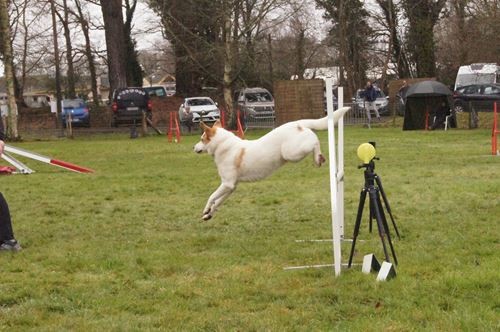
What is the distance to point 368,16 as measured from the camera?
48188 millimetres

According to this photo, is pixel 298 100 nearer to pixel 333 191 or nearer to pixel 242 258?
pixel 242 258

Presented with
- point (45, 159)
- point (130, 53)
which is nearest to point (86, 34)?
point (130, 53)

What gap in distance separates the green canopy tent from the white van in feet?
20.2

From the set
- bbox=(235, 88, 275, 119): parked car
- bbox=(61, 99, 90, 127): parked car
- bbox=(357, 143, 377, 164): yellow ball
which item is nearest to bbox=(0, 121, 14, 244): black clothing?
bbox=(357, 143, 377, 164): yellow ball

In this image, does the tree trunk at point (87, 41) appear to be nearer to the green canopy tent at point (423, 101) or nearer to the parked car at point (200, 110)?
the parked car at point (200, 110)

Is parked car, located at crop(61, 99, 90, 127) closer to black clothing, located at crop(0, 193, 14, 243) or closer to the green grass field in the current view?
the green grass field

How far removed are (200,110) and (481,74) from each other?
13523 millimetres

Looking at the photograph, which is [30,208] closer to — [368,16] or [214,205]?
[214,205]

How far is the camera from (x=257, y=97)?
37906 millimetres

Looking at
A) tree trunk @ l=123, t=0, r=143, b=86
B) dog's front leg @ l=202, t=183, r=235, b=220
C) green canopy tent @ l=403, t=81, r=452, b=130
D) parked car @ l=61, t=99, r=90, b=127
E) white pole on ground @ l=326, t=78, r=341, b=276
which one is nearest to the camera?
white pole on ground @ l=326, t=78, r=341, b=276

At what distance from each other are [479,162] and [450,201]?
590 centimetres

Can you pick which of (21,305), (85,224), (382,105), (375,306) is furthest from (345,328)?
(382,105)

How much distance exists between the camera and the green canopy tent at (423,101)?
27578 millimetres

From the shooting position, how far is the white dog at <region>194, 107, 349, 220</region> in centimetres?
652
